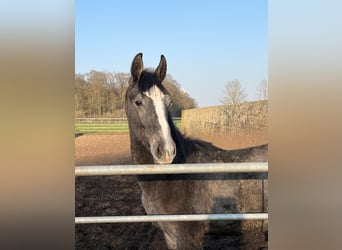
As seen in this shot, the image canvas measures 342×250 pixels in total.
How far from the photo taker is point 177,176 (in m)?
1.61

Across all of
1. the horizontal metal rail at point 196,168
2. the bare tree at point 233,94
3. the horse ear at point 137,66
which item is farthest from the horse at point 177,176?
the bare tree at point 233,94

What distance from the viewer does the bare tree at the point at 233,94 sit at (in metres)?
1.40

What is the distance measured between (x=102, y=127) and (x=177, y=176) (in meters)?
0.47

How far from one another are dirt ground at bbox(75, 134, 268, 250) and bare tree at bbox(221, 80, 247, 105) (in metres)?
0.18

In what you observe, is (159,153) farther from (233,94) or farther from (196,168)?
(233,94)

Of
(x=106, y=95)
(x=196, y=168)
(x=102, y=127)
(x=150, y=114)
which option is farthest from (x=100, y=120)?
(x=196, y=168)

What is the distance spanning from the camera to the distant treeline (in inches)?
53.1

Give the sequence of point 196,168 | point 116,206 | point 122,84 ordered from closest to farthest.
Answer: point 196,168 < point 122,84 < point 116,206

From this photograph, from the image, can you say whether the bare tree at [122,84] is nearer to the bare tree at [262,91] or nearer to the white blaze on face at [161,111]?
the white blaze on face at [161,111]
